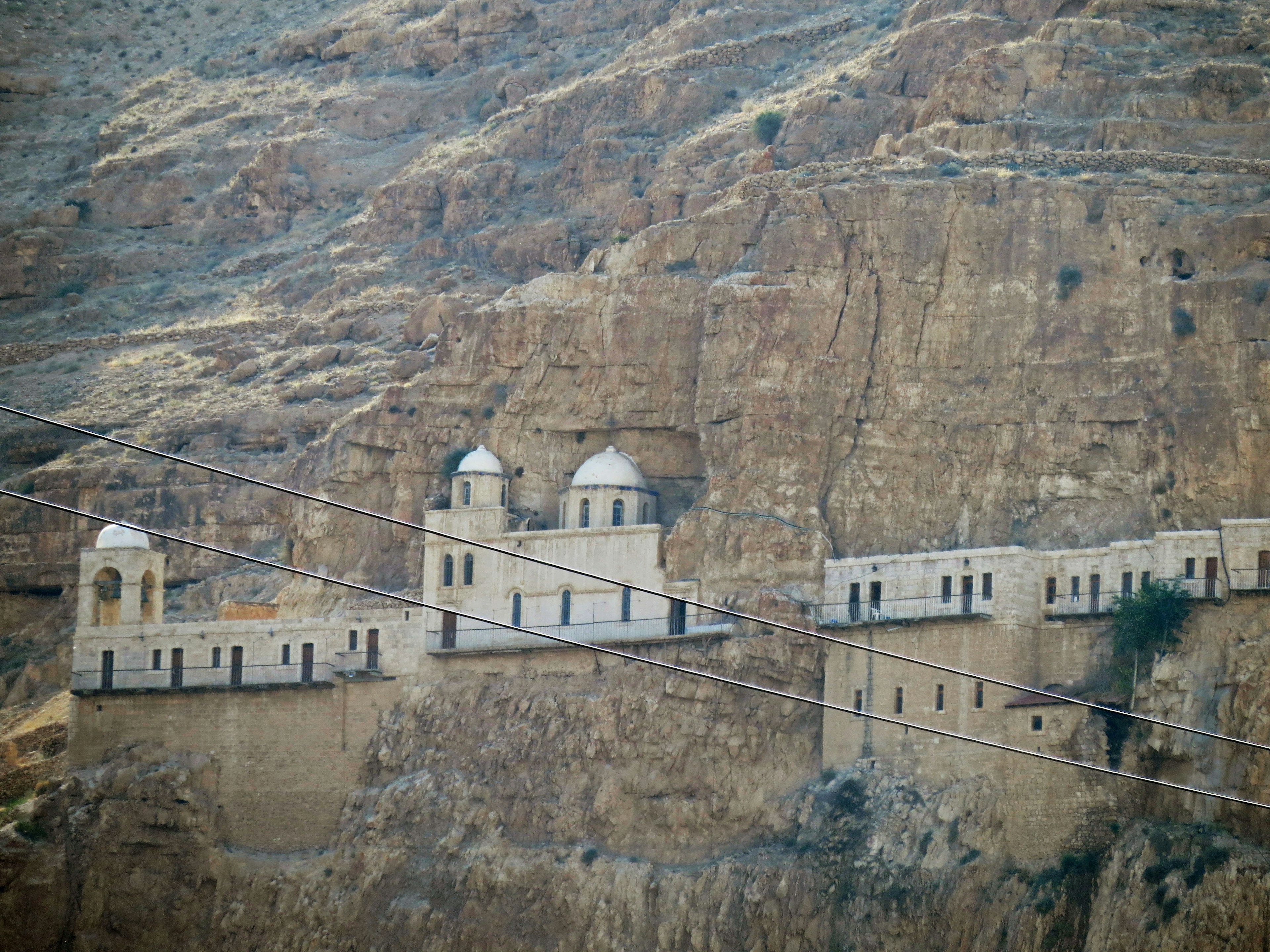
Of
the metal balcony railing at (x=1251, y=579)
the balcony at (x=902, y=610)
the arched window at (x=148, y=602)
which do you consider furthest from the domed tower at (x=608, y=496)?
the metal balcony railing at (x=1251, y=579)

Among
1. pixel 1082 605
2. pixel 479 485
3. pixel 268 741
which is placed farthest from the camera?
pixel 479 485

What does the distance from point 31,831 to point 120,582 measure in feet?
27.8

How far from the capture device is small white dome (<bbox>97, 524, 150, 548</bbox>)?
275 ft

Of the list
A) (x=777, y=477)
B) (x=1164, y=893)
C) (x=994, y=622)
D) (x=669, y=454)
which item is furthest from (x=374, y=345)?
(x=1164, y=893)

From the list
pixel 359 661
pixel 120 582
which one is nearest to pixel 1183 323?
pixel 359 661

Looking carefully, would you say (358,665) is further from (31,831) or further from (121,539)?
(31,831)

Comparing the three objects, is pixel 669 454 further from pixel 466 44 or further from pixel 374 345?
pixel 466 44

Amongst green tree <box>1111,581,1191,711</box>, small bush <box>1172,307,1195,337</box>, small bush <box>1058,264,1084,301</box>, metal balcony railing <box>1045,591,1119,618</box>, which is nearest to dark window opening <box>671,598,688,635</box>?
metal balcony railing <box>1045,591,1119,618</box>

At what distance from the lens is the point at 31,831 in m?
79.2

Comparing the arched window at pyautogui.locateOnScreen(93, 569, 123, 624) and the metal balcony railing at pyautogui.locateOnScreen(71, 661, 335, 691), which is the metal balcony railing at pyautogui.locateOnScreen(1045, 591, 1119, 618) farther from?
the arched window at pyautogui.locateOnScreen(93, 569, 123, 624)

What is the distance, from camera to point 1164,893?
64688 millimetres

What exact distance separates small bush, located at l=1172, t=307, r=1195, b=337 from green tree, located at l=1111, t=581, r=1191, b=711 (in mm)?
8027

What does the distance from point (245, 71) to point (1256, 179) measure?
62679 mm

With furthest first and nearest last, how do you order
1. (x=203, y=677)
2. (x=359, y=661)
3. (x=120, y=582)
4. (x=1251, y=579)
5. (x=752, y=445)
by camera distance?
(x=120, y=582) → (x=203, y=677) → (x=359, y=661) → (x=752, y=445) → (x=1251, y=579)
